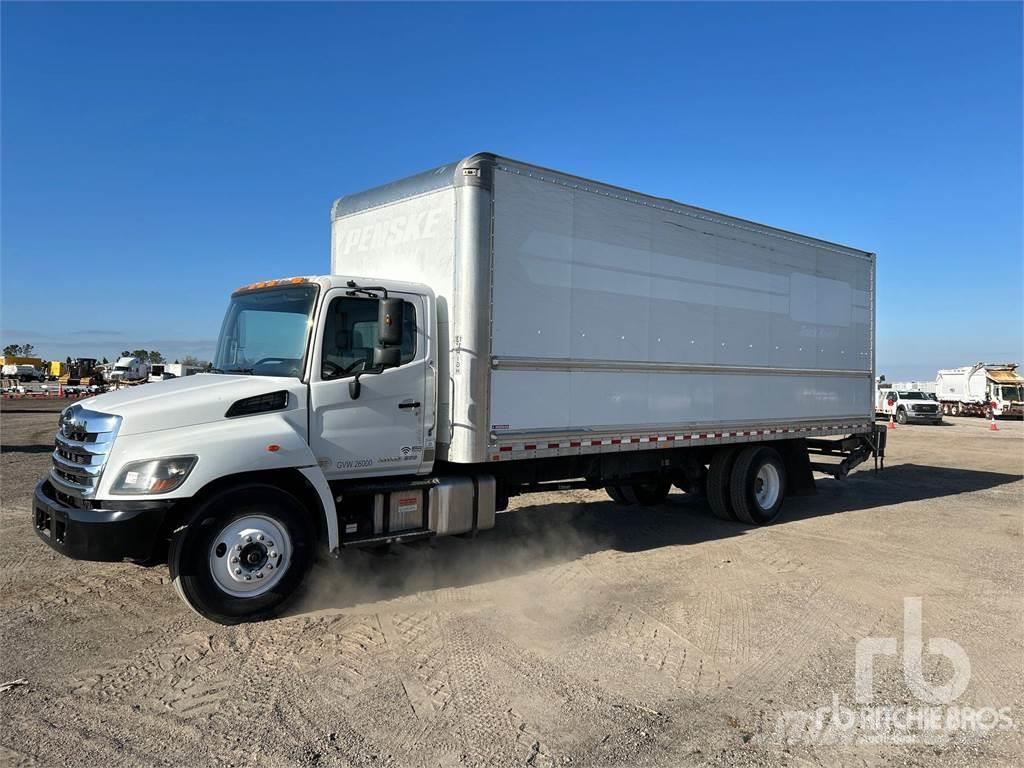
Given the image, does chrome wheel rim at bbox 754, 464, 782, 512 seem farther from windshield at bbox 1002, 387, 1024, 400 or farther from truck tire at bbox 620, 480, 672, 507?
windshield at bbox 1002, 387, 1024, 400

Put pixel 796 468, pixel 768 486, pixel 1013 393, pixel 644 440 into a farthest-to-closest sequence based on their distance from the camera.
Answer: pixel 1013 393 → pixel 796 468 → pixel 768 486 → pixel 644 440

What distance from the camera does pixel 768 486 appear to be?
9875 millimetres

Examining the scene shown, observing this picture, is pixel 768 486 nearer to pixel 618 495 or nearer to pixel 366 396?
pixel 618 495

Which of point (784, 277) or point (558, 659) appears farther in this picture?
point (784, 277)

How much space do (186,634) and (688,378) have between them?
5.73 meters

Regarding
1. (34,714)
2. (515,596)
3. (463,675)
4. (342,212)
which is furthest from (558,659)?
(342,212)

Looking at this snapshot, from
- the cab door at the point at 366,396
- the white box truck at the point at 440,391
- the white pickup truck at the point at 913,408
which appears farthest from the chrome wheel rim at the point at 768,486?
the white pickup truck at the point at 913,408

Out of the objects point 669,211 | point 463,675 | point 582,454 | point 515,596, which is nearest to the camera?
point 463,675

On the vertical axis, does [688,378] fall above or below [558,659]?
above

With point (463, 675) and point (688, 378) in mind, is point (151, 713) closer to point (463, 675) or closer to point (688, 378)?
point (463, 675)

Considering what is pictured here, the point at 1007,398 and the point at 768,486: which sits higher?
the point at 1007,398

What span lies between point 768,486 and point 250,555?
7.17 metres

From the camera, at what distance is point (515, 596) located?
6188 millimetres

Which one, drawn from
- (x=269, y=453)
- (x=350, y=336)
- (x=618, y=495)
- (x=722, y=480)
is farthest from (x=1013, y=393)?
(x=269, y=453)
